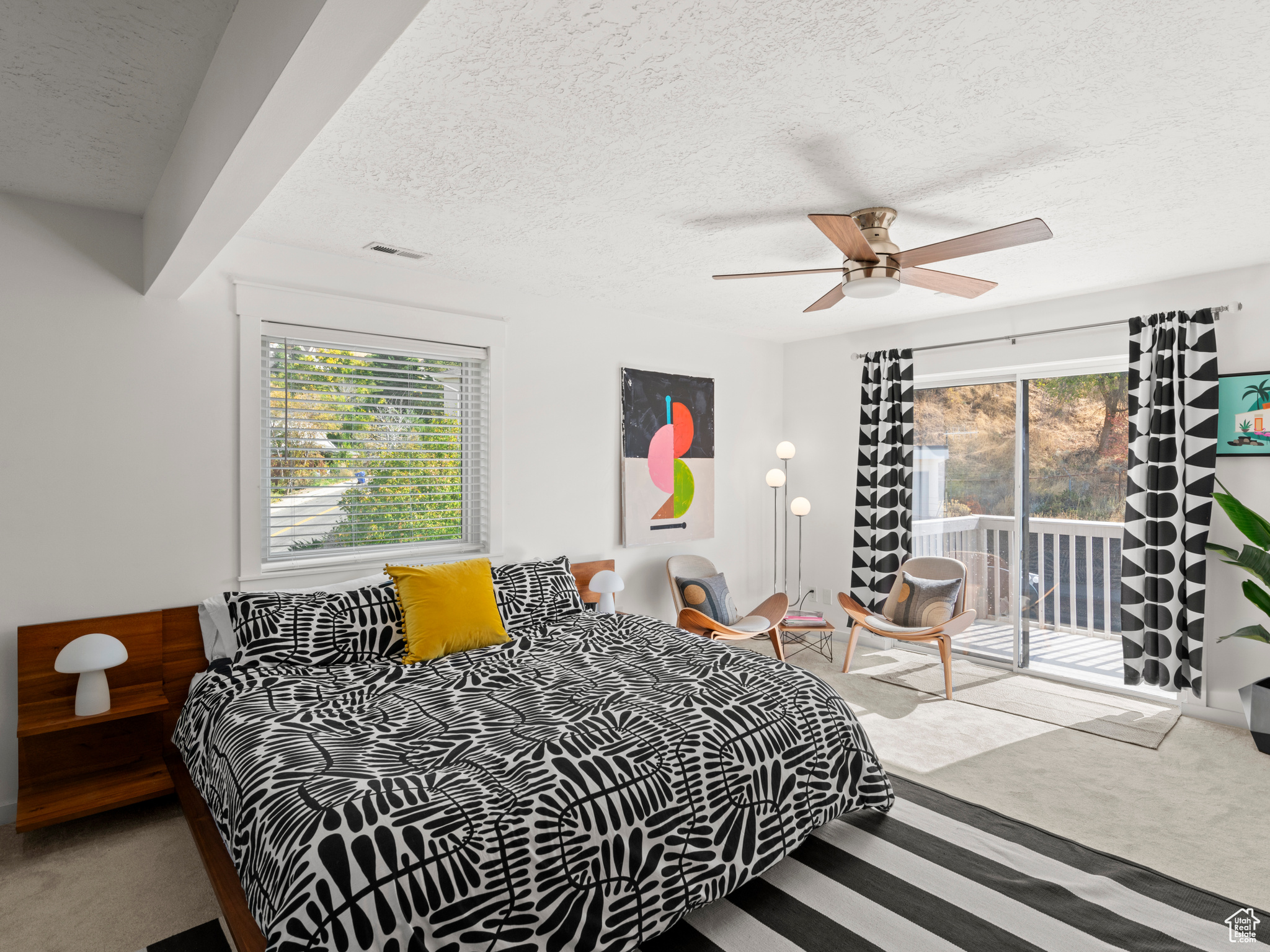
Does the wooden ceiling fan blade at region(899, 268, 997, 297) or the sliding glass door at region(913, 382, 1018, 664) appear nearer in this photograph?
the wooden ceiling fan blade at region(899, 268, 997, 297)

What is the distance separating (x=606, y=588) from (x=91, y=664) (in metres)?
2.48

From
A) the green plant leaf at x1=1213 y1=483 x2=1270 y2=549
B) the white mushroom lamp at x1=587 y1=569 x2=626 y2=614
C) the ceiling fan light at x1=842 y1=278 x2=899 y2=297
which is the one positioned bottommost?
the white mushroom lamp at x1=587 y1=569 x2=626 y2=614

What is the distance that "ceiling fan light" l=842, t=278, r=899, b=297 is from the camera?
9.31 ft

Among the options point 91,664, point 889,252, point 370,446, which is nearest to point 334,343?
point 370,446

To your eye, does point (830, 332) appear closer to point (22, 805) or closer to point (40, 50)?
point (40, 50)

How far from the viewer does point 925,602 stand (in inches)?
183

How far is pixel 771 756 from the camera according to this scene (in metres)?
2.38

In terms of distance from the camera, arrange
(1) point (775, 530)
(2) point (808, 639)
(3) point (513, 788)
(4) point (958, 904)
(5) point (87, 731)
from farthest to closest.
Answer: (1) point (775, 530) < (2) point (808, 639) < (5) point (87, 731) < (4) point (958, 904) < (3) point (513, 788)

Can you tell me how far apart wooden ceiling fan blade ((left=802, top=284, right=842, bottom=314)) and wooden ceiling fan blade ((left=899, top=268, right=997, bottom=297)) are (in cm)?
27

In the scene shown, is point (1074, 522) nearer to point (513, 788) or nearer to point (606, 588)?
point (606, 588)

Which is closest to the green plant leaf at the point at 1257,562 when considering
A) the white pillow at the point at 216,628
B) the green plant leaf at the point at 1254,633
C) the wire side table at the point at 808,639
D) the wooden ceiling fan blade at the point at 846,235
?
the green plant leaf at the point at 1254,633

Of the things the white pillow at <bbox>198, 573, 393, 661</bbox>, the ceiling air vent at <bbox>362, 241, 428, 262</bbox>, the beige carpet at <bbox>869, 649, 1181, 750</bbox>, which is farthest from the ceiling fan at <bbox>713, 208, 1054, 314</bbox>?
the white pillow at <bbox>198, 573, 393, 661</bbox>

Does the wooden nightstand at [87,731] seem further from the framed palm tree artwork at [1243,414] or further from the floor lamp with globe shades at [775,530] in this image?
the framed palm tree artwork at [1243,414]

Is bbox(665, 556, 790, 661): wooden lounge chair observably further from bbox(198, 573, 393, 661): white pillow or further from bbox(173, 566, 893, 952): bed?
bbox(198, 573, 393, 661): white pillow
